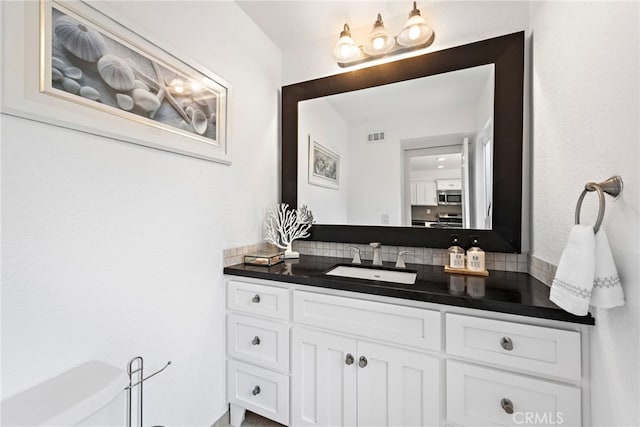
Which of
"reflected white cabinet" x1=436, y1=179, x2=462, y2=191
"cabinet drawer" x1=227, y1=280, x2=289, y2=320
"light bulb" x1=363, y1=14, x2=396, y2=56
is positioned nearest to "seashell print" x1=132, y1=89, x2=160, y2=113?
"cabinet drawer" x1=227, y1=280, x2=289, y2=320

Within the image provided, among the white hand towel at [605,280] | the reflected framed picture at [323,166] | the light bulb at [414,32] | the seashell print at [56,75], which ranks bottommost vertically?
the white hand towel at [605,280]

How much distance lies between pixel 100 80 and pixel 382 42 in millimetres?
1428

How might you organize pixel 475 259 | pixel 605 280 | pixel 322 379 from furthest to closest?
pixel 475 259 < pixel 322 379 < pixel 605 280

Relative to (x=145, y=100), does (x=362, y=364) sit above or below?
below

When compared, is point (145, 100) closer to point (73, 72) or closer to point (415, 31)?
point (73, 72)

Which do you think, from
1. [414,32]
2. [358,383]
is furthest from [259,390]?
[414,32]

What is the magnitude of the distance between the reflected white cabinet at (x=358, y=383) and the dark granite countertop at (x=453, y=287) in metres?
0.23

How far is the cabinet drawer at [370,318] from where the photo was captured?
3.30 ft

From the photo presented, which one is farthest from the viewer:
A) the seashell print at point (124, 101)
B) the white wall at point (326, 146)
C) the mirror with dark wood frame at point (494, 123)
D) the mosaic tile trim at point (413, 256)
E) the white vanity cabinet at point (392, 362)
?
the white wall at point (326, 146)

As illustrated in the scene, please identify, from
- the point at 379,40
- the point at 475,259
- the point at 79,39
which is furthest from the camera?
the point at 379,40

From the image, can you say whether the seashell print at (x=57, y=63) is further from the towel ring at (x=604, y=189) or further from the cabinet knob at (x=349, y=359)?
the towel ring at (x=604, y=189)

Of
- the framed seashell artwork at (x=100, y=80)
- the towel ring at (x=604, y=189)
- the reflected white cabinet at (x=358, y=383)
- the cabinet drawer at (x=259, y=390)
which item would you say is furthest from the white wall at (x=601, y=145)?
the framed seashell artwork at (x=100, y=80)

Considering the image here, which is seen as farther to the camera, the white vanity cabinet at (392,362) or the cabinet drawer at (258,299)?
the cabinet drawer at (258,299)

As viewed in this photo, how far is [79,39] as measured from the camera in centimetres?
84
